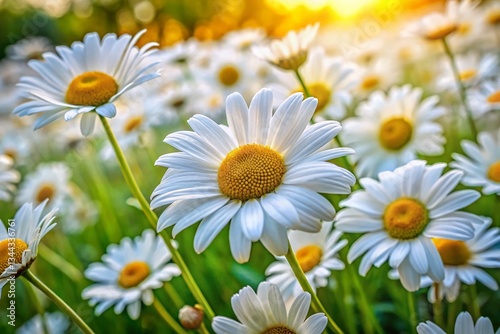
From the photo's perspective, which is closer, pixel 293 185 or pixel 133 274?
pixel 293 185

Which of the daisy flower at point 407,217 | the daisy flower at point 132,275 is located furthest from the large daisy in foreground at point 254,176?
the daisy flower at point 132,275

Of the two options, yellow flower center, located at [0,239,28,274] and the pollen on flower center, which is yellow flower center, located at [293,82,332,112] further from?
yellow flower center, located at [0,239,28,274]

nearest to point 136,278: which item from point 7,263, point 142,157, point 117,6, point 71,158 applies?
point 7,263

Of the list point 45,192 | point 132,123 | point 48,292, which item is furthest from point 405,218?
point 45,192

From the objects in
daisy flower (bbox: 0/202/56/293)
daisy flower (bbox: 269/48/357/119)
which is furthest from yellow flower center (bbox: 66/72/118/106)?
daisy flower (bbox: 269/48/357/119)

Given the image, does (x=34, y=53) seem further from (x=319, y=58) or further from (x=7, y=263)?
(x=7, y=263)

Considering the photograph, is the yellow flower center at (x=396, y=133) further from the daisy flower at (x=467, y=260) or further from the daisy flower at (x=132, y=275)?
the daisy flower at (x=132, y=275)

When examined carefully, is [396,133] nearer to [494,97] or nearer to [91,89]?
[494,97]
